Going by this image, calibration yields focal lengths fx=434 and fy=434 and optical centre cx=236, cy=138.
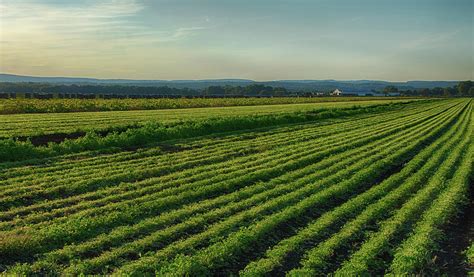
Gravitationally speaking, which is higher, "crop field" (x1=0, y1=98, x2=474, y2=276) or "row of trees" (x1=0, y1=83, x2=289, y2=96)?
"crop field" (x1=0, y1=98, x2=474, y2=276)

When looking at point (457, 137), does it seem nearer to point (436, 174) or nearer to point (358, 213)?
point (436, 174)

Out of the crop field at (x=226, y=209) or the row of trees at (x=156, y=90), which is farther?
the row of trees at (x=156, y=90)

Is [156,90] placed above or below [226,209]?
below

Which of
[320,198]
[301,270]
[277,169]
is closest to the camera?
[301,270]

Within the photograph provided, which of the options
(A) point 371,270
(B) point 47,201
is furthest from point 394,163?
(B) point 47,201

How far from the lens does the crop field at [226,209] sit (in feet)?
29.4

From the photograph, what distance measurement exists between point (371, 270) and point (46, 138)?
20.7 metres

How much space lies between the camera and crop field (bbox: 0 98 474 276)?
8969 mm

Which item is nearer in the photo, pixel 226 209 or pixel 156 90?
pixel 226 209

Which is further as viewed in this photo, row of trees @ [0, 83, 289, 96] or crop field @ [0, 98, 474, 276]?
row of trees @ [0, 83, 289, 96]

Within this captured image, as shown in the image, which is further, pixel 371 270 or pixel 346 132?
pixel 346 132

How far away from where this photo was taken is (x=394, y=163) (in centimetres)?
2039

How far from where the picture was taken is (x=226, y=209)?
12164 millimetres

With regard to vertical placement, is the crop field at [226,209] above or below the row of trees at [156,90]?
above
